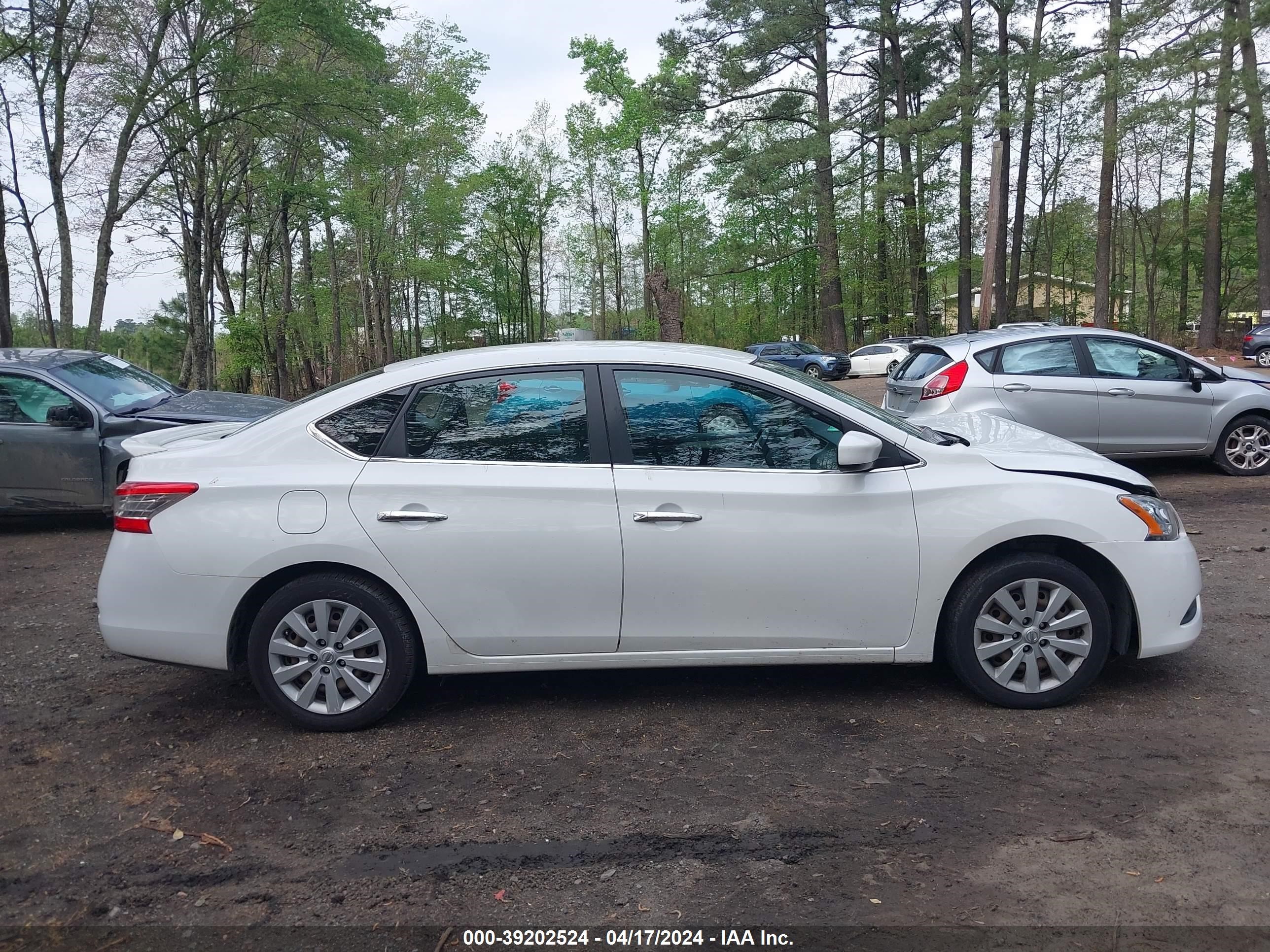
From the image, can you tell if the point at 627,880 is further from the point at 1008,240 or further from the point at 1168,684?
the point at 1008,240

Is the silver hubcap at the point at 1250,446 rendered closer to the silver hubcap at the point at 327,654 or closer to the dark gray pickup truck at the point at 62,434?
the silver hubcap at the point at 327,654

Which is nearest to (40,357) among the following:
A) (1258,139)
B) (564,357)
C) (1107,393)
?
(564,357)

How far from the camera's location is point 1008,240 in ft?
133

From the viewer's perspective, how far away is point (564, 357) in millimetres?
4242

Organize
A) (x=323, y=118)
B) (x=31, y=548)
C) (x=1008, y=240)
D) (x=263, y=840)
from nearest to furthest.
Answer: (x=263, y=840) < (x=31, y=548) < (x=323, y=118) < (x=1008, y=240)

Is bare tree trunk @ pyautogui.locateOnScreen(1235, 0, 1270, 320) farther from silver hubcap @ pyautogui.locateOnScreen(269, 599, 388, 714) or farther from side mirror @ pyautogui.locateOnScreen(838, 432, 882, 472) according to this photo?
silver hubcap @ pyautogui.locateOnScreen(269, 599, 388, 714)

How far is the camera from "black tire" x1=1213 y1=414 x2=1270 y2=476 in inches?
365

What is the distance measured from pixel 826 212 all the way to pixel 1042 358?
91.8 ft

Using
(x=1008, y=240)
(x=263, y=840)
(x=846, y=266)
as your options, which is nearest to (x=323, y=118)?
(x=263, y=840)

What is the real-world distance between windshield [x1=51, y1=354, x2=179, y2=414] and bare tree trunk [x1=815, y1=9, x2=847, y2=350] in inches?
990

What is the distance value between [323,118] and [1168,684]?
19.7m

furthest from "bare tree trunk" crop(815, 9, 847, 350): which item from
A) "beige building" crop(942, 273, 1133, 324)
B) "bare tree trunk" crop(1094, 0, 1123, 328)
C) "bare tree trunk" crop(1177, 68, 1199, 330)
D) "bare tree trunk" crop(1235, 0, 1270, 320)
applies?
"bare tree trunk" crop(1177, 68, 1199, 330)

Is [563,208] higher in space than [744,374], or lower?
higher

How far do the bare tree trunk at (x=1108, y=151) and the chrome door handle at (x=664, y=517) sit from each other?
23844 mm
